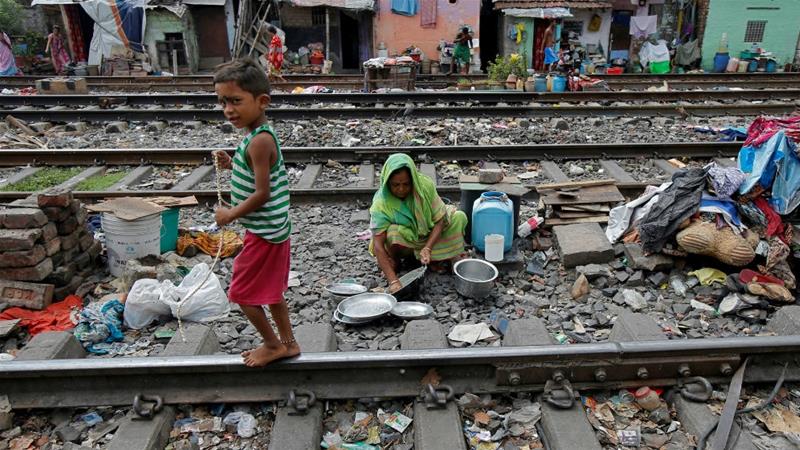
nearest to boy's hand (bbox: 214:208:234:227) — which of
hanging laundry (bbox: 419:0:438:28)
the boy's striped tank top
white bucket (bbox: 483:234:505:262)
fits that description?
the boy's striped tank top

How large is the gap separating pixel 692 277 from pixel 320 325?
3059mm

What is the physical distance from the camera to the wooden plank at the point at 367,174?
668 cm

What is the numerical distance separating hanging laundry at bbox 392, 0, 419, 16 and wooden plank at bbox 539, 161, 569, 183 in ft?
52.7

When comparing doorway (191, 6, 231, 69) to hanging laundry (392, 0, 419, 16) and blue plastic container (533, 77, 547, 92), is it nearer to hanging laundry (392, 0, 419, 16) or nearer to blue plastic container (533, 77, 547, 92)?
hanging laundry (392, 0, 419, 16)

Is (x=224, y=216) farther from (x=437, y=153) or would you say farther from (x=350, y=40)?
(x=350, y=40)

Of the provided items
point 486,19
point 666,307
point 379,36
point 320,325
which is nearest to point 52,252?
point 320,325

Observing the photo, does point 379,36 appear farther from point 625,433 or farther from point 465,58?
point 625,433

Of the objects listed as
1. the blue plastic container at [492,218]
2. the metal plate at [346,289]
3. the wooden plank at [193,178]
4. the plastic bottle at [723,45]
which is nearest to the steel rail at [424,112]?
the wooden plank at [193,178]

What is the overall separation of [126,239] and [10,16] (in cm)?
2319

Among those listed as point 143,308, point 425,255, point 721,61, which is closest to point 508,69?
point 425,255

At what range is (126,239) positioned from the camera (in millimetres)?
4629

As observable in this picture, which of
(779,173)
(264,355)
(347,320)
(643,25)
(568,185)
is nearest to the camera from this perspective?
(264,355)

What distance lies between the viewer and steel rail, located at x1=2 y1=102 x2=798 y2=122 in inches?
397

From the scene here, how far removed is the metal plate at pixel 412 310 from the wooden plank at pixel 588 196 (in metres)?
1.96
